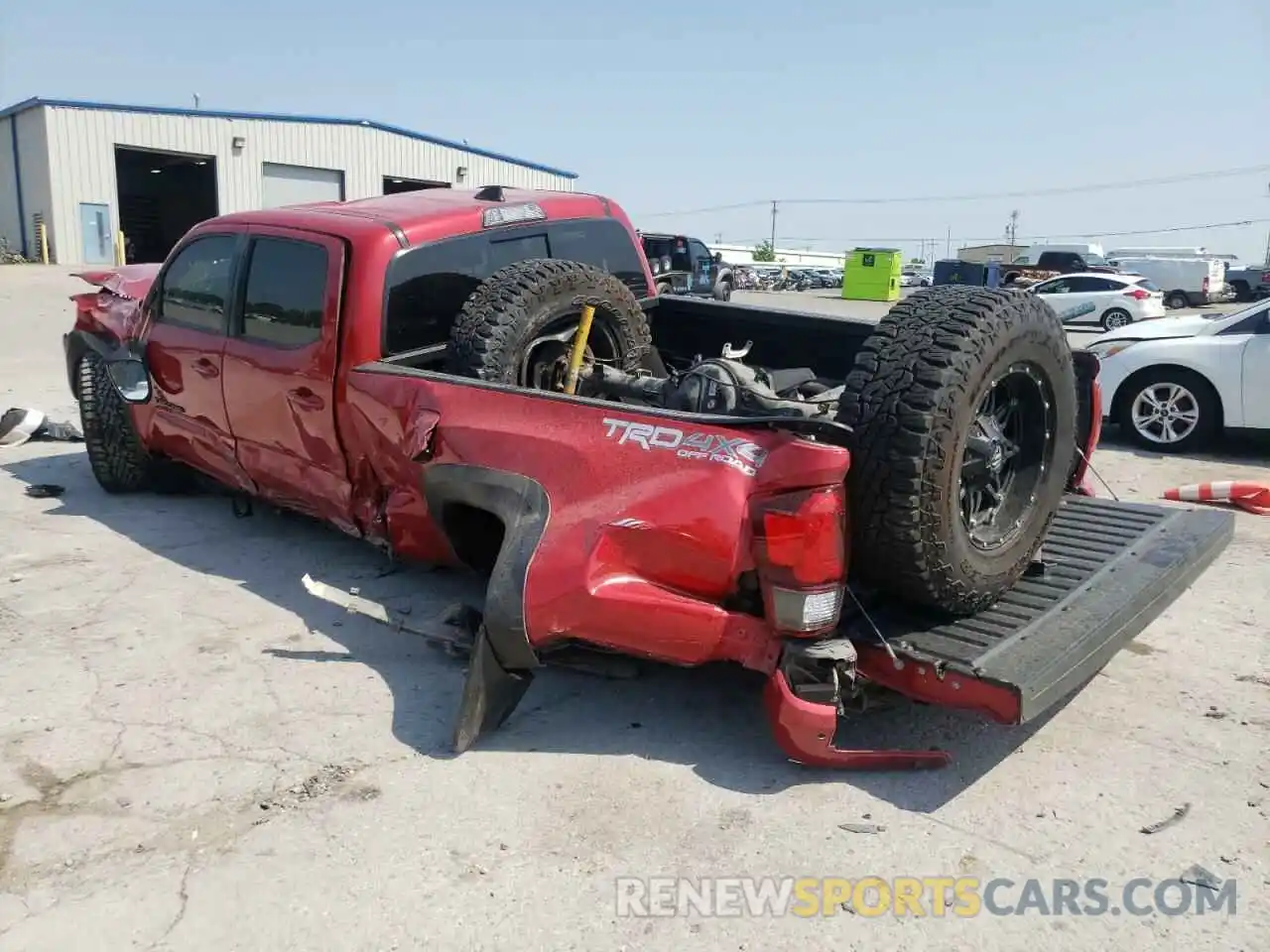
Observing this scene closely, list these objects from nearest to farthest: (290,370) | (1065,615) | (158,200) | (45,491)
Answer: (1065,615) < (290,370) < (45,491) < (158,200)

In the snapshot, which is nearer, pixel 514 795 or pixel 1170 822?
pixel 1170 822

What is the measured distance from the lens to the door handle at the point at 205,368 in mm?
5312

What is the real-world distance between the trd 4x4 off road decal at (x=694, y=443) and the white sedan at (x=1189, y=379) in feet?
18.9

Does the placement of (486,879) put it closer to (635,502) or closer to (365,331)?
(635,502)

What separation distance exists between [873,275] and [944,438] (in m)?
42.6

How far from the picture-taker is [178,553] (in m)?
5.63

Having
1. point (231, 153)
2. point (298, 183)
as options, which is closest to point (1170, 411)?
point (231, 153)

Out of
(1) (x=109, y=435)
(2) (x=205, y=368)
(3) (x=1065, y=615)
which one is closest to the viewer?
(3) (x=1065, y=615)

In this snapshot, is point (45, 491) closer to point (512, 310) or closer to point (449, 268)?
point (449, 268)

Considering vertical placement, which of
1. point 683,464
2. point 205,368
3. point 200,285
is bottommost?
point 683,464

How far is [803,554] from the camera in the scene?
3.05 m

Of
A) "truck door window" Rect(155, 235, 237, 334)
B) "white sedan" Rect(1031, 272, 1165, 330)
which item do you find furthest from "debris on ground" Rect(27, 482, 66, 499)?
"white sedan" Rect(1031, 272, 1165, 330)

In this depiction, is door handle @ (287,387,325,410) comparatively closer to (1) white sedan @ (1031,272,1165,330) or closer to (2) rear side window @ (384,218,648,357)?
(2) rear side window @ (384,218,648,357)

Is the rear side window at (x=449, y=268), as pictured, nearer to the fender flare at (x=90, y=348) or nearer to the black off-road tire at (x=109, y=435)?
the fender flare at (x=90, y=348)
